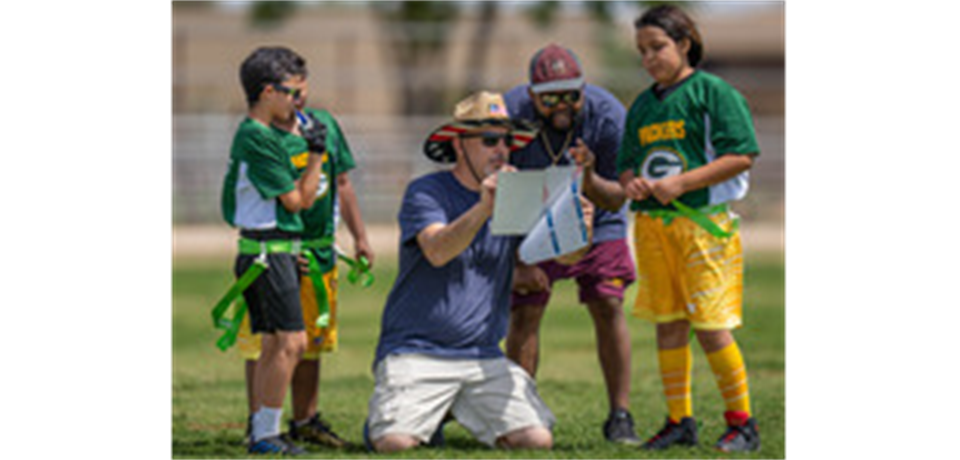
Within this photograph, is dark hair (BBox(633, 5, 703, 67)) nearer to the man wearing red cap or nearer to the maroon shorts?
the man wearing red cap

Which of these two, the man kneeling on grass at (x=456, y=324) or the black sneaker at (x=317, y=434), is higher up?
the man kneeling on grass at (x=456, y=324)

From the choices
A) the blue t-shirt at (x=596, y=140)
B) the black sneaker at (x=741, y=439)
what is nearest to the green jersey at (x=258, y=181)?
the blue t-shirt at (x=596, y=140)

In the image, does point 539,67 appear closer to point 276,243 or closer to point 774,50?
point 276,243

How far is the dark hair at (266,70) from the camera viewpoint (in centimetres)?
651

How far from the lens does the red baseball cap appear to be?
6820mm

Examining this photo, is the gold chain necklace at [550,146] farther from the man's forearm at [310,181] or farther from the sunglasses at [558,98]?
the man's forearm at [310,181]

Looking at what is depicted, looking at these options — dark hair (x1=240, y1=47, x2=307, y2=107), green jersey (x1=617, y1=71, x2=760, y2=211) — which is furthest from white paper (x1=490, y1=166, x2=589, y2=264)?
dark hair (x1=240, y1=47, x2=307, y2=107)

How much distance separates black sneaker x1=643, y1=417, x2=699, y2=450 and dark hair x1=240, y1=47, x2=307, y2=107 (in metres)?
2.32

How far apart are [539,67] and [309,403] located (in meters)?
1.97

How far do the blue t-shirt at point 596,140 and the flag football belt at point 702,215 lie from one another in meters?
0.60

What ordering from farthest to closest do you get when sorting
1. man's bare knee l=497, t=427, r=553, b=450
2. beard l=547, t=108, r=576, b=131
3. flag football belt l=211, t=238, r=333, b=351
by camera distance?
beard l=547, t=108, r=576, b=131, man's bare knee l=497, t=427, r=553, b=450, flag football belt l=211, t=238, r=333, b=351

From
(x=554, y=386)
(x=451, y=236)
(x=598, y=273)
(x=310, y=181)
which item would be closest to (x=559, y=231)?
(x=451, y=236)

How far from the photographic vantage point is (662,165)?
21.6 feet

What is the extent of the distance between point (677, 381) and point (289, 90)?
2233mm
